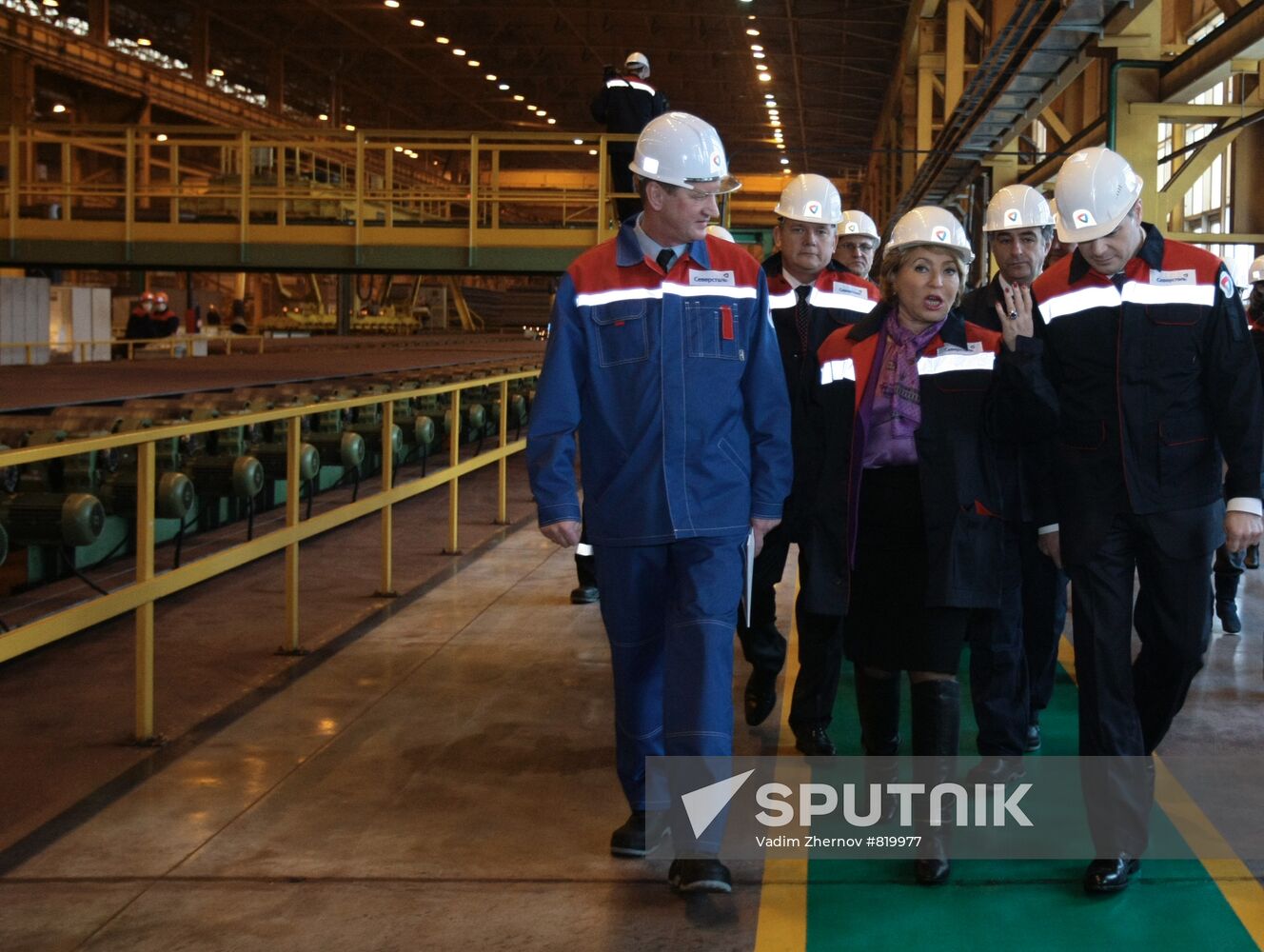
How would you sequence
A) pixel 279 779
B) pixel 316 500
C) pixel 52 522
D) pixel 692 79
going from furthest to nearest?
pixel 692 79, pixel 316 500, pixel 52 522, pixel 279 779

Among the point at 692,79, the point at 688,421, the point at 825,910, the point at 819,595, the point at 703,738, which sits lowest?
the point at 825,910

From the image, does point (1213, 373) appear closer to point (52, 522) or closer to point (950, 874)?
point (950, 874)

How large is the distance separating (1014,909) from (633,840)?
3.40 feet

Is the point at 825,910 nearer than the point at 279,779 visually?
Yes

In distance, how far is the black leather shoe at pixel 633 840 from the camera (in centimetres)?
395

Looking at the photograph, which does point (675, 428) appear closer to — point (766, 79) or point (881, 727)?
point (881, 727)

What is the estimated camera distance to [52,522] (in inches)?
247

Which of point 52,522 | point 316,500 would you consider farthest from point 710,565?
point 316,500

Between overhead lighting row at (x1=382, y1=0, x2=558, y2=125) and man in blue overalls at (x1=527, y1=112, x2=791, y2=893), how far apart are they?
29838 millimetres

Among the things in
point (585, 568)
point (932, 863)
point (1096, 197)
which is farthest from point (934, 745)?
point (585, 568)

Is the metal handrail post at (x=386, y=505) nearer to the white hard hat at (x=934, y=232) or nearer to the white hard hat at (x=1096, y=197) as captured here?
the white hard hat at (x=934, y=232)

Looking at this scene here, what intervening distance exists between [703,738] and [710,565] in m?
0.46

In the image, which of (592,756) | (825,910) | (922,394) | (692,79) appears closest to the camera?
(825,910)

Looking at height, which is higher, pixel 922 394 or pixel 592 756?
pixel 922 394
